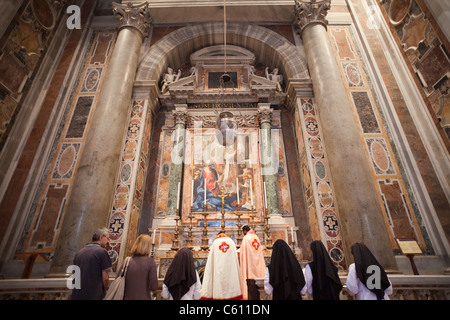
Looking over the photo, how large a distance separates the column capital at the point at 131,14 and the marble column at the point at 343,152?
16.3ft

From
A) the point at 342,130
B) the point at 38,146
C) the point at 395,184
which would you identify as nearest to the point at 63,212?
the point at 38,146

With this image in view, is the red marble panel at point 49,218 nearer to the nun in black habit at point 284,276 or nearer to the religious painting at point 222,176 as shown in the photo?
the religious painting at point 222,176

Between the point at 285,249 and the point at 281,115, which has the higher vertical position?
the point at 281,115

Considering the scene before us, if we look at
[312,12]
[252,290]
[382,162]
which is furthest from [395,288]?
[312,12]

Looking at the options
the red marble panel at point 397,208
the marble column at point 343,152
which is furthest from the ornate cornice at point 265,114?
the red marble panel at point 397,208

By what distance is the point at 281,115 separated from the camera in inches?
341

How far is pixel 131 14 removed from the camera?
8.19 metres

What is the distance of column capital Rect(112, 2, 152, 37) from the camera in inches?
320

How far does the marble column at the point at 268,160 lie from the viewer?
7.19 meters

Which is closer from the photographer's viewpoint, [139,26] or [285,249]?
[285,249]

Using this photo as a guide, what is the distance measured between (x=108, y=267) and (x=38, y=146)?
16.6ft
